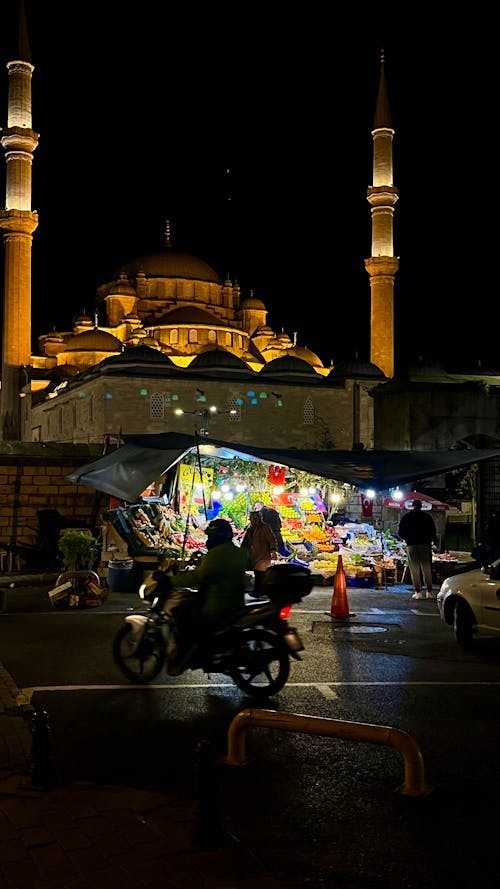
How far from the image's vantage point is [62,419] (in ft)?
127

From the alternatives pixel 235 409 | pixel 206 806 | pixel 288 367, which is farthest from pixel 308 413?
pixel 206 806

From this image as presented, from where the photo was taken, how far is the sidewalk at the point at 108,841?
351 cm

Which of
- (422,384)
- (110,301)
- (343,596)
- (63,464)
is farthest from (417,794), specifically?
(110,301)

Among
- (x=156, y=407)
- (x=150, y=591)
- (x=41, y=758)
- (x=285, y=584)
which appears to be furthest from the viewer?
(x=156, y=407)

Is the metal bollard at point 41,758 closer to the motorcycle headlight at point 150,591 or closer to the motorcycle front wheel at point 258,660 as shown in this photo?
the motorcycle front wheel at point 258,660

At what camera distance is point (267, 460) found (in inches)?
619

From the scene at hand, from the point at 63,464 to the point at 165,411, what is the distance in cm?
1538

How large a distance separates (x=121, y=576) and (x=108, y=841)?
10.4 m

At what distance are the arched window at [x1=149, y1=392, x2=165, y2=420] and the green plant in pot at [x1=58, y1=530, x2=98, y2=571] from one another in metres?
19.9

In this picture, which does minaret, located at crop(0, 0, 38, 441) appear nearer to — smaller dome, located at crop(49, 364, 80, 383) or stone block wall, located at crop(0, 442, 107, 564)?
smaller dome, located at crop(49, 364, 80, 383)

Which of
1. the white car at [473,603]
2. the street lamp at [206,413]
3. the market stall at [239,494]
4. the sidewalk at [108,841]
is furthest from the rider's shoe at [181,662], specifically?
the street lamp at [206,413]

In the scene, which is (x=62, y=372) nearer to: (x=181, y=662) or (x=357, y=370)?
(x=357, y=370)

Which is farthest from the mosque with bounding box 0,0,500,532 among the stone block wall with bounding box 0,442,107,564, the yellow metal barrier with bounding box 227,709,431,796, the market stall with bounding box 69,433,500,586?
the yellow metal barrier with bounding box 227,709,431,796

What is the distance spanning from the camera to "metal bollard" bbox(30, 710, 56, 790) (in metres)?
4.55
